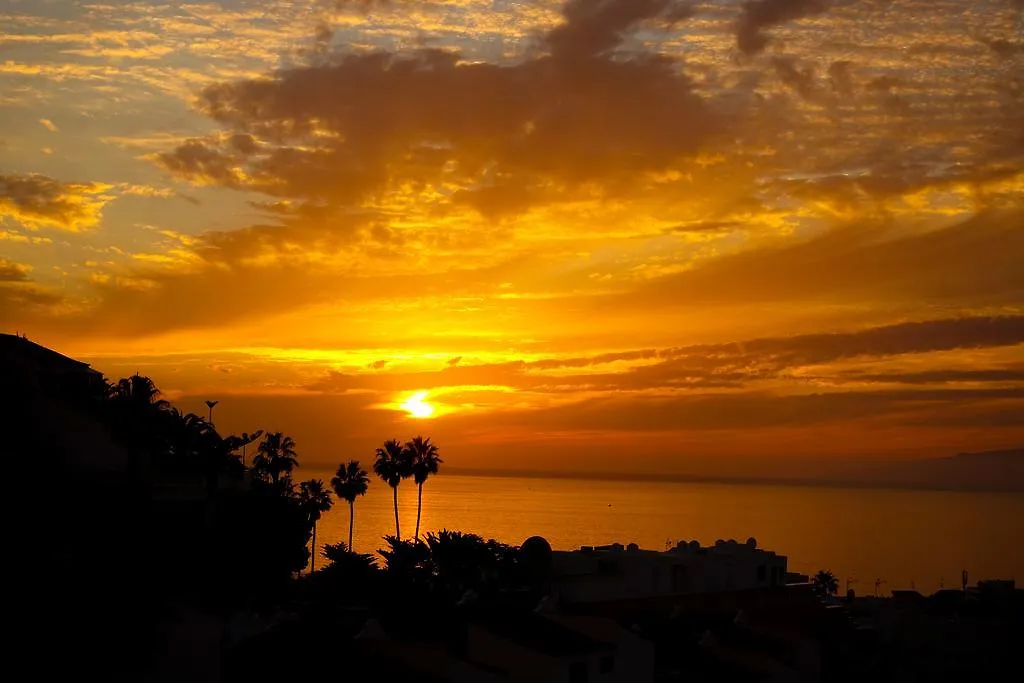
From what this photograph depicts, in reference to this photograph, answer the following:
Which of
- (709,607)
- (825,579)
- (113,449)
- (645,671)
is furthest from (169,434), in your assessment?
(825,579)

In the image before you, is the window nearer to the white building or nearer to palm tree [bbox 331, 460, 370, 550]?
the white building

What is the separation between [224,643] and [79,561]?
7.67 meters

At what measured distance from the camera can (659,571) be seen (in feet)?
211

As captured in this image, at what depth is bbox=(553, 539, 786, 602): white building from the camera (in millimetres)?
60688

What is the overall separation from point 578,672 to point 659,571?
25.6 meters

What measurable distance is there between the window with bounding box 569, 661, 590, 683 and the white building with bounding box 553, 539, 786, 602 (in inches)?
763

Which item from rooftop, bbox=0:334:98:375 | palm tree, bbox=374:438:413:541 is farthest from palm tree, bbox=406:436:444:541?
rooftop, bbox=0:334:98:375

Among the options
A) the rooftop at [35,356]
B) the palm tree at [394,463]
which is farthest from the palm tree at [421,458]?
the rooftop at [35,356]

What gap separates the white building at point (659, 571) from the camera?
60.7m

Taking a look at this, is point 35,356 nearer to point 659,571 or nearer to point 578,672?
point 578,672

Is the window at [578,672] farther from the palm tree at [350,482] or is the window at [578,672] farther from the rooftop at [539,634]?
the palm tree at [350,482]

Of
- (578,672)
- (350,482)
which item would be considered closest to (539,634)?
(578,672)

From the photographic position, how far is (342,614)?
44281mm

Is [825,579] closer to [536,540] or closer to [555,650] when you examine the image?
[536,540]
